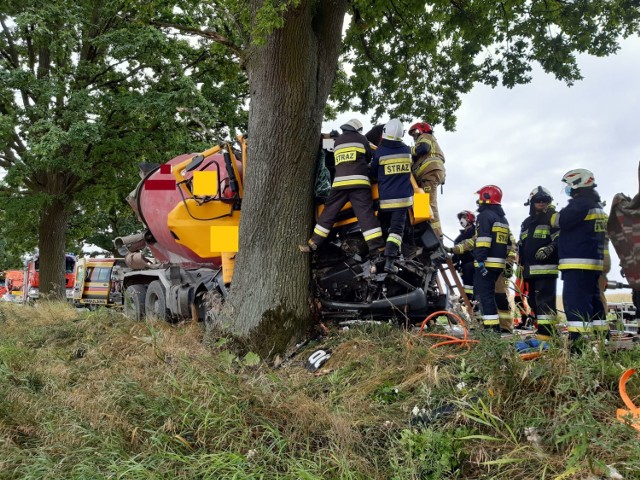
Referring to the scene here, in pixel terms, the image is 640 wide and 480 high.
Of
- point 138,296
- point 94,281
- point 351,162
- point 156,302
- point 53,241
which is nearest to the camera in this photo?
point 351,162

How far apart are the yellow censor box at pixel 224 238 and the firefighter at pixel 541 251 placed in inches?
136

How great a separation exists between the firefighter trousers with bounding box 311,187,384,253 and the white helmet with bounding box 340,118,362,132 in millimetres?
622

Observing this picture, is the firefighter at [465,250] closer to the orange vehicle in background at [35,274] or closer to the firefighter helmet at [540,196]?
the firefighter helmet at [540,196]

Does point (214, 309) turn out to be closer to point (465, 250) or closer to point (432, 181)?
point (432, 181)

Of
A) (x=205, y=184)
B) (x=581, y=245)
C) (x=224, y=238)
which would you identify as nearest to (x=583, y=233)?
(x=581, y=245)

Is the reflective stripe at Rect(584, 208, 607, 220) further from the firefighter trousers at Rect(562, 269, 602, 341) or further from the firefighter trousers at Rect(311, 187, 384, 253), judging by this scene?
the firefighter trousers at Rect(311, 187, 384, 253)

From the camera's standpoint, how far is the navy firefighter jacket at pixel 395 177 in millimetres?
4703

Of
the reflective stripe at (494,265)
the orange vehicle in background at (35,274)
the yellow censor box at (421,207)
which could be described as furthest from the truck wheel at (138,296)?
the orange vehicle in background at (35,274)

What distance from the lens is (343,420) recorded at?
290 centimetres

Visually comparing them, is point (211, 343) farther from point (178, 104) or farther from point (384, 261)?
point (178, 104)

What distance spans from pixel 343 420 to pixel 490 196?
4362 millimetres

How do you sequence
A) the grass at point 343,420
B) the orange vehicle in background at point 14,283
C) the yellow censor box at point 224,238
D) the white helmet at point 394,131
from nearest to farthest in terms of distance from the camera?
the grass at point 343,420
the white helmet at point 394,131
the yellow censor box at point 224,238
the orange vehicle in background at point 14,283

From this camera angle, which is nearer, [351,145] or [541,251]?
[351,145]

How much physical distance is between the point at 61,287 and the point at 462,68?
1088cm
